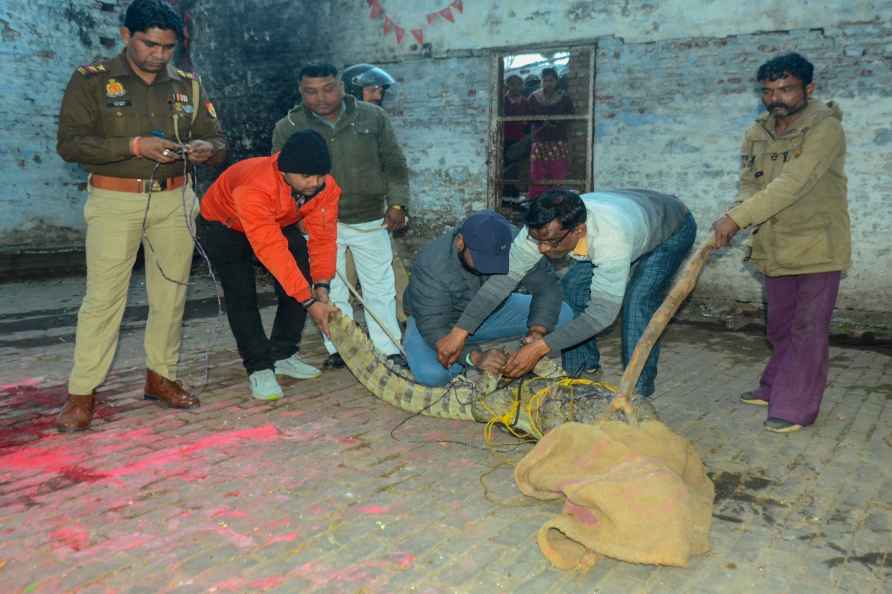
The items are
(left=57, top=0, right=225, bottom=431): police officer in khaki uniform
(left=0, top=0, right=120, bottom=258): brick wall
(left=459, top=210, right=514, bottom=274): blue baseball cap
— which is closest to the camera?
(left=459, top=210, right=514, bottom=274): blue baseball cap

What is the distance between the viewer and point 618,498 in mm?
2664

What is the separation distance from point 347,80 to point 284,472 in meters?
5.21

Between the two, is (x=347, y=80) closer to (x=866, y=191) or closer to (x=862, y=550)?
(x=866, y=191)

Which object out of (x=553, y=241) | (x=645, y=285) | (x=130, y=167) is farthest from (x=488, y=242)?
(x=130, y=167)

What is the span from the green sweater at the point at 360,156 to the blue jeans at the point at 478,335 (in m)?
0.96

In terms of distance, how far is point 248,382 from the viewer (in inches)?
196

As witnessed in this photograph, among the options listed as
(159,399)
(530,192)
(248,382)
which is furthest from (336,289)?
Answer: (530,192)

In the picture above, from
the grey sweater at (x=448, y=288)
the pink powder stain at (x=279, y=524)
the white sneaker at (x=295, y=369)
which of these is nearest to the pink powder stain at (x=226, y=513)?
the pink powder stain at (x=279, y=524)

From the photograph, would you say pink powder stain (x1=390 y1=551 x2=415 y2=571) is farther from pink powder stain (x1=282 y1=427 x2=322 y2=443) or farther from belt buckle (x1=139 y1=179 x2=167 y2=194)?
belt buckle (x1=139 y1=179 x2=167 y2=194)

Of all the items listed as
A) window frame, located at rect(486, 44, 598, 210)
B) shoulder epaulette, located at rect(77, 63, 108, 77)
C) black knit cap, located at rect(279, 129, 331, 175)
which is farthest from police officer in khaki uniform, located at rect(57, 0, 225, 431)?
window frame, located at rect(486, 44, 598, 210)

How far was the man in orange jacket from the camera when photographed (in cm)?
400

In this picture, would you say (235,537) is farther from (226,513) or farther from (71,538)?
(71,538)

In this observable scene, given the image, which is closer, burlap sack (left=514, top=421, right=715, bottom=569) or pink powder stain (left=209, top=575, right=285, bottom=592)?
pink powder stain (left=209, top=575, right=285, bottom=592)

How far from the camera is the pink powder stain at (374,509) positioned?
3.06 metres
